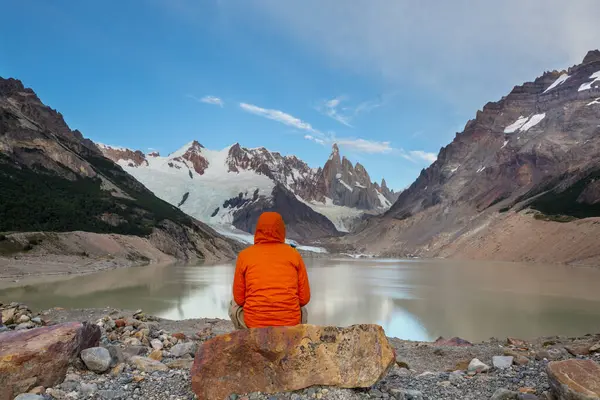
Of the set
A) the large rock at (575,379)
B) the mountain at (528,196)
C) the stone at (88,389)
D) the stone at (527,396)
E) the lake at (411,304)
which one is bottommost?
the lake at (411,304)

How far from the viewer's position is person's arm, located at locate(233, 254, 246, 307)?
6121 millimetres

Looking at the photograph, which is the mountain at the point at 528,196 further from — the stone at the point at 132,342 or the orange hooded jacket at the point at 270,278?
the orange hooded jacket at the point at 270,278

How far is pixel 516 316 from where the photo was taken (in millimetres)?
24484

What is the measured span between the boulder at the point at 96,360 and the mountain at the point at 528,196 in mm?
86209

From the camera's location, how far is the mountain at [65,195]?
275 feet

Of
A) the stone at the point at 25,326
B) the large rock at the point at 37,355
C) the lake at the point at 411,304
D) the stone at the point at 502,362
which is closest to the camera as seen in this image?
the large rock at the point at 37,355

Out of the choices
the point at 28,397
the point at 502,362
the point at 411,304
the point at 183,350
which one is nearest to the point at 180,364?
the point at 183,350

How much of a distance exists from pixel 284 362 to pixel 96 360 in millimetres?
3363

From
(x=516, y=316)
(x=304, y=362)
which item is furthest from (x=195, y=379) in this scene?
(x=516, y=316)

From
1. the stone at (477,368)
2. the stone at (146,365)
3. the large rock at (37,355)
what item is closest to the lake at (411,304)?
the stone at (477,368)

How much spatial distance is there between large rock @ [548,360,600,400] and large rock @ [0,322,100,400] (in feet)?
21.7

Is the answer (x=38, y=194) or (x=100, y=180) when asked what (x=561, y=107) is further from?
(x=38, y=194)

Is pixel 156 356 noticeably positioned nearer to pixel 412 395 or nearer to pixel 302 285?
pixel 302 285

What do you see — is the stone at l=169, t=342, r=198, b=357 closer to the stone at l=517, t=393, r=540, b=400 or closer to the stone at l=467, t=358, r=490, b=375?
the stone at l=467, t=358, r=490, b=375
